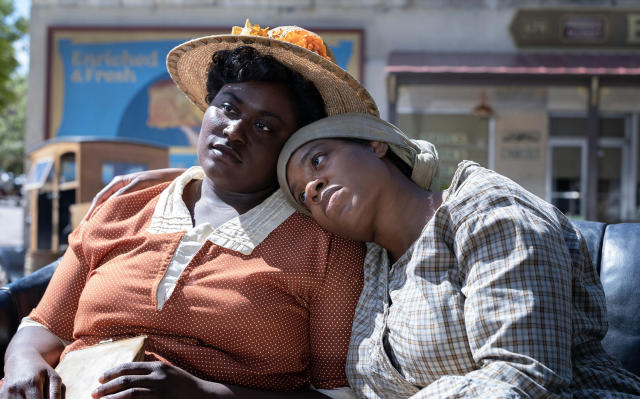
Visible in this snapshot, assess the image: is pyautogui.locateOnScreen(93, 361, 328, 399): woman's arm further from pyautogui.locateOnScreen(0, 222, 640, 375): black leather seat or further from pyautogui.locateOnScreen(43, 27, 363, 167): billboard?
pyautogui.locateOnScreen(43, 27, 363, 167): billboard

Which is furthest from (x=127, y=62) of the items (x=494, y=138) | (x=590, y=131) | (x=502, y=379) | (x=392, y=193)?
(x=502, y=379)

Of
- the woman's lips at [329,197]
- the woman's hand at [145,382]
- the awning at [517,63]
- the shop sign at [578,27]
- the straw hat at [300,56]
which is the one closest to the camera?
the woman's hand at [145,382]

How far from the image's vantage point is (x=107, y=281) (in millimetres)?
1898

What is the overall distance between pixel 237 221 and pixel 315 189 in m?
0.34

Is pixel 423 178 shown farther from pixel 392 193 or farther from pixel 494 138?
pixel 494 138

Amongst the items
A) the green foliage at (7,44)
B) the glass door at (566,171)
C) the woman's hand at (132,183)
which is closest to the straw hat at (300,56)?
the woman's hand at (132,183)

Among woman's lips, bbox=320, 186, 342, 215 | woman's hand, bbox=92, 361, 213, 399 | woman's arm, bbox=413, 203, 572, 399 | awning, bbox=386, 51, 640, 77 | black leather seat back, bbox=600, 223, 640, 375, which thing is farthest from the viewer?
awning, bbox=386, 51, 640, 77

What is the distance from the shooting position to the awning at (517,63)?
830 centimetres

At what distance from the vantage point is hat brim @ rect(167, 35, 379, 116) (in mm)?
2025

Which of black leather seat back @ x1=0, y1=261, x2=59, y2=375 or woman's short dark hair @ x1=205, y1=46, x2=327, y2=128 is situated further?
black leather seat back @ x1=0, y1=261, x2=59, y2=375

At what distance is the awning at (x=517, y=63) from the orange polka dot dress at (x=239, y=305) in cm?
680

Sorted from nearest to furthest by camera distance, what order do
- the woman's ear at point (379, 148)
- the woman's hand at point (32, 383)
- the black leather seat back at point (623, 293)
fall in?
the woman's hand at point (32, 383) → the woman's ear at point (379, 148) → the black leather seat back at point (623, 293)

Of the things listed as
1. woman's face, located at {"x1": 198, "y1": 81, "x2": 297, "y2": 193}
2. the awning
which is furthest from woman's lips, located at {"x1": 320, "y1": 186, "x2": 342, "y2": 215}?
the awning

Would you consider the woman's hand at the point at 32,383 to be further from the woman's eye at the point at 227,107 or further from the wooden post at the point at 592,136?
the wooden post at the point at 592,136
